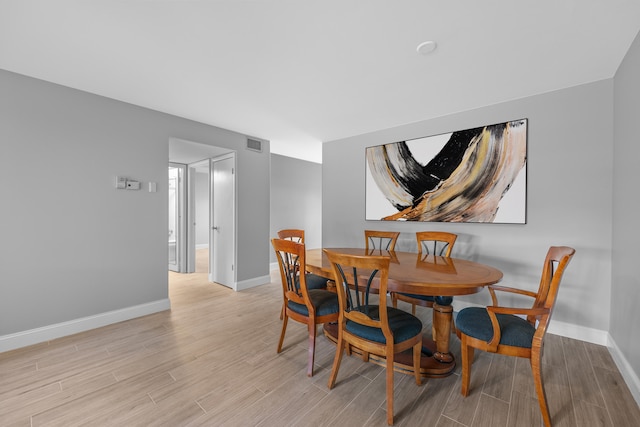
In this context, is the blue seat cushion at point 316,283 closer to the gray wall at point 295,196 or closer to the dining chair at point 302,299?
the dining chair at point 302,299

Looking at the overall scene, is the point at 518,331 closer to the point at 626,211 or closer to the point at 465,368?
the point at 465,368

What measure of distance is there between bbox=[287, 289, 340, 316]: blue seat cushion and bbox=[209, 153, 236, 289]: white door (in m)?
2.30

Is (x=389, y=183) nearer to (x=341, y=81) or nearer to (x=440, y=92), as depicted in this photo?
(x=440, y=92)

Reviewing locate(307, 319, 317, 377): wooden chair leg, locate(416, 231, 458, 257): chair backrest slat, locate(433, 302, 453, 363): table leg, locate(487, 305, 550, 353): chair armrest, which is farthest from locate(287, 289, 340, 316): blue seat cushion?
locate(416, 231, 458, 257): chair backrest slat

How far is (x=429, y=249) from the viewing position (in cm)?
339

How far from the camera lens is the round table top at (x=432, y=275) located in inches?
65.5

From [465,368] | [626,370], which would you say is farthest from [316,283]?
[626,370]

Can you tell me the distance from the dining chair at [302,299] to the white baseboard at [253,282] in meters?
2.04

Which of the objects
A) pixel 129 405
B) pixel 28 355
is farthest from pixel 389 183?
pixel 28 355

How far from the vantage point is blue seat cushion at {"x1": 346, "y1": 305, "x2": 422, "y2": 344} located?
1657 mm

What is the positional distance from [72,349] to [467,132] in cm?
473

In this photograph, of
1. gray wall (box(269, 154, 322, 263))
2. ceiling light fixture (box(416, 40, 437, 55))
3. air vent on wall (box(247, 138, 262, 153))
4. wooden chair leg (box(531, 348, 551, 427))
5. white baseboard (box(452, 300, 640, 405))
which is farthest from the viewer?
gray wall (box(269, 154, 322, 263))

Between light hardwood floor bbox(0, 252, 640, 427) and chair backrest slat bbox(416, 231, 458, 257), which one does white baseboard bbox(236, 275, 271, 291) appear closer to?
light hardwood floor bbox(0, 252, 640, 427)

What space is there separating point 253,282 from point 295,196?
258 centimetres
